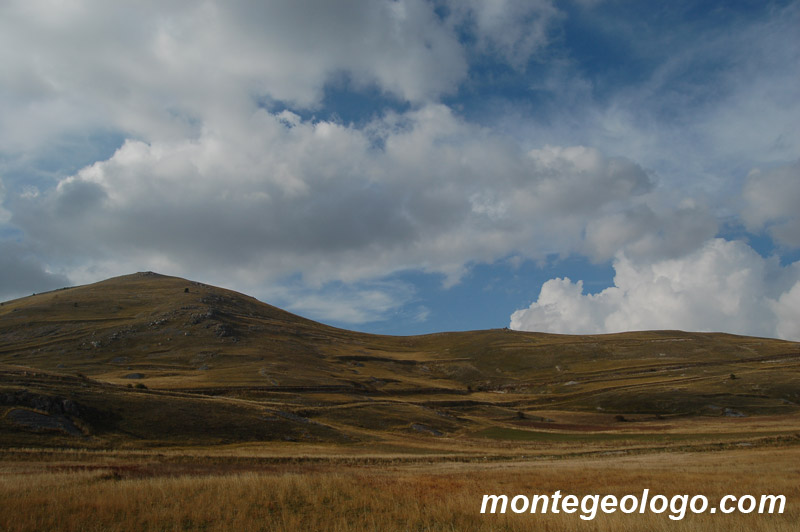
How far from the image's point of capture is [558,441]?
241ft

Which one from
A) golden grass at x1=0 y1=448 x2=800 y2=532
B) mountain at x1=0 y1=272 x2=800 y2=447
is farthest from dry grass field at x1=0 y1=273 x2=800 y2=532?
mountain at x1=0 y1=272 x2=800 y2=447

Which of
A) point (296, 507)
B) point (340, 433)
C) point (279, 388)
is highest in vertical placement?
point (279, 388)

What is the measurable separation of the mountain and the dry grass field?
523 millimetres

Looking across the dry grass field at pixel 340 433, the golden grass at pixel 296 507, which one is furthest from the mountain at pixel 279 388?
the golden grass at pixel 296 507

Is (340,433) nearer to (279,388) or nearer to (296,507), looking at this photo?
(279,388)

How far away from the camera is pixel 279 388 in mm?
119062

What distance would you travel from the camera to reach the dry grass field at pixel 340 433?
1480cm

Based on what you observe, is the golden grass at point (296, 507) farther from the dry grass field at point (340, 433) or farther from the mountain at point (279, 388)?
the mountain at point (279, 388)

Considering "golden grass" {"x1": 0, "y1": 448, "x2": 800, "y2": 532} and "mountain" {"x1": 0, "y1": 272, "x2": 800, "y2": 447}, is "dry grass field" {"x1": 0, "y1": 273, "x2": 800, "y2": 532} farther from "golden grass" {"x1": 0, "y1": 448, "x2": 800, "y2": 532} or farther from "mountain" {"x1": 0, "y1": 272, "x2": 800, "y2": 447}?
"mountain" {"x1": 0, "y1": 272, "x2": 800, "y2": 447}

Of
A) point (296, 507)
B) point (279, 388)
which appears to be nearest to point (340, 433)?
point (279, 388)

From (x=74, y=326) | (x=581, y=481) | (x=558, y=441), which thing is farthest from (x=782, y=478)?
(x=74, y=326)

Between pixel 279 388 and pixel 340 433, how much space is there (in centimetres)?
5203

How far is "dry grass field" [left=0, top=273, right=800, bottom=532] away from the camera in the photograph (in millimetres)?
14797

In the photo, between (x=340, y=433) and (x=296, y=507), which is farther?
(x=340, y=433)
